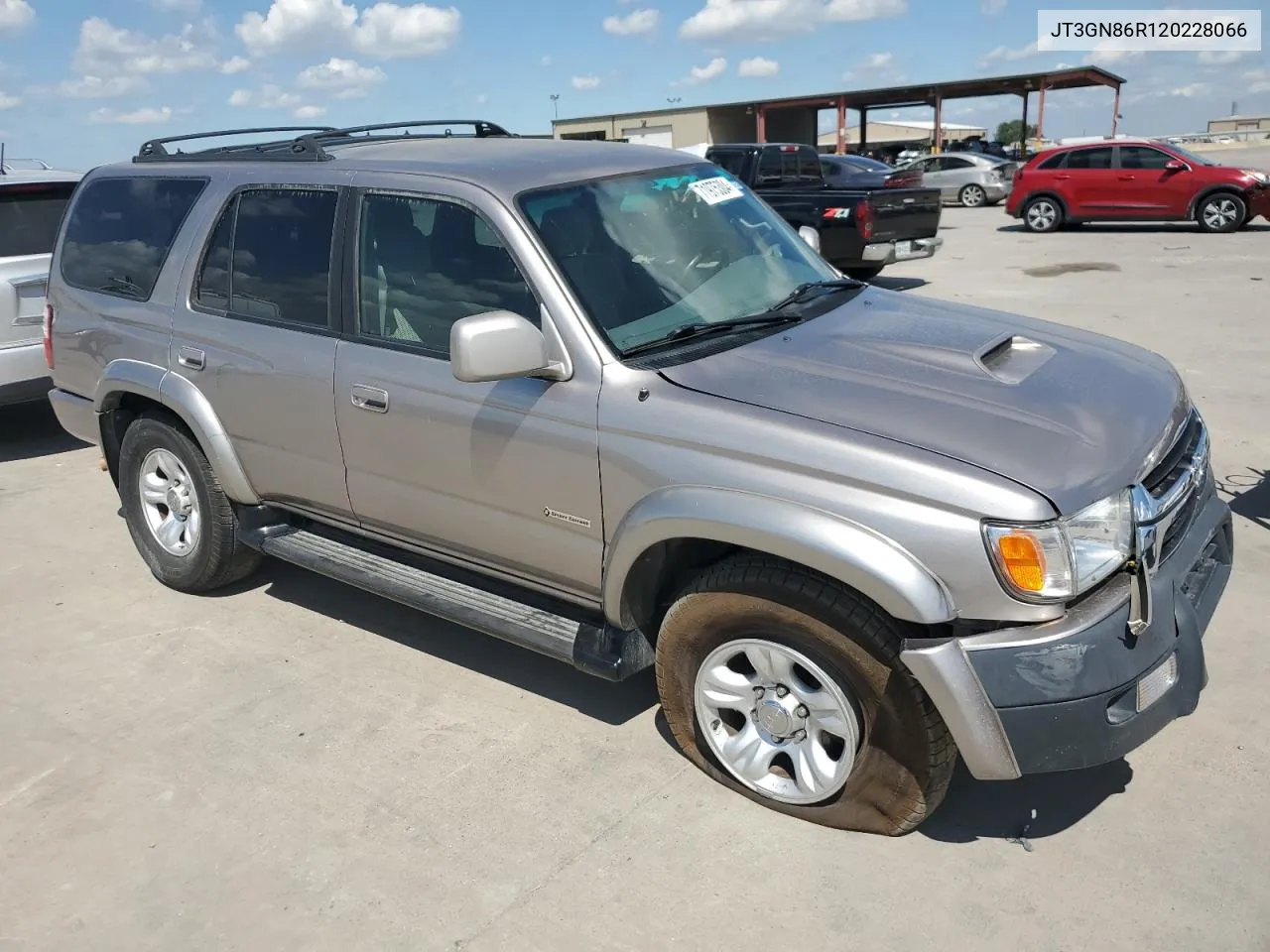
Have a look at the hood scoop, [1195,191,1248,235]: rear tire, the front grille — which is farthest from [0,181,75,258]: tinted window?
[1195,191,1248,235]: rear tire

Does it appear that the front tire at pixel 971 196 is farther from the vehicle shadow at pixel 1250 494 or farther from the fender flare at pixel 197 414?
the fender flare at pixel 197 414

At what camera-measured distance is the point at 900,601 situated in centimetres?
276

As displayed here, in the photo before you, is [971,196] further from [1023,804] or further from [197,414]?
[1023,804]

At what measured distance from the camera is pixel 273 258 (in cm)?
438

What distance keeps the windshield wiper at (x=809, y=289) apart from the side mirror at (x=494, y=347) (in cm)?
89

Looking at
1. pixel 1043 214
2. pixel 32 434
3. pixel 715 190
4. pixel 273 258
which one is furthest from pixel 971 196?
pixel 273 258

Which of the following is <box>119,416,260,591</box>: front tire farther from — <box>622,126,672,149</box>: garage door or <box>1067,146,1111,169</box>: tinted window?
<box>622,126,672,149</box>: garage door

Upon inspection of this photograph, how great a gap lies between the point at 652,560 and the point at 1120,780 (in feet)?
5.33

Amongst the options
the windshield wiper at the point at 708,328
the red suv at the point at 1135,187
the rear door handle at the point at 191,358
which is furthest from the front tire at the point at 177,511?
the red suv at the point at 1135,187

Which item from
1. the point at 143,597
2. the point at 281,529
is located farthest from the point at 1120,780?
the point at 143,597

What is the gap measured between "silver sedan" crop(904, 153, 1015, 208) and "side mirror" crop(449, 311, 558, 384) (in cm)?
2475

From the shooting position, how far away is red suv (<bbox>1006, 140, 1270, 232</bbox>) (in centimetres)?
1741

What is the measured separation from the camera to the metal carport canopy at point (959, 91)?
38031mm

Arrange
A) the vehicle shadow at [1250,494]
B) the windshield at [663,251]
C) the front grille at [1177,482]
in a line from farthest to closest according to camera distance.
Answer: the vehicle shadow at [1250,494] → the windshield at [663,251] → the front grille at [1177,482]
